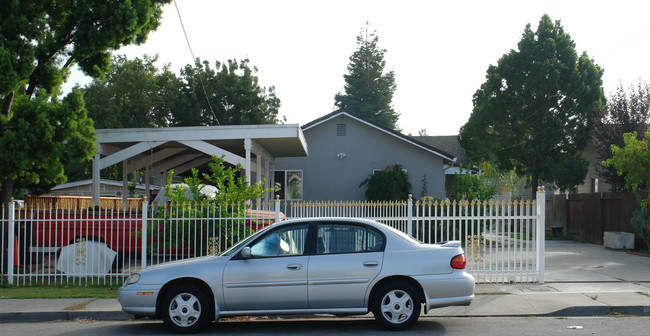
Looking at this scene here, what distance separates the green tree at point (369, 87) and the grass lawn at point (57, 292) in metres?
45.7

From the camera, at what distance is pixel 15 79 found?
13.1 metres

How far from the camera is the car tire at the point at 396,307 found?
26.7 ft

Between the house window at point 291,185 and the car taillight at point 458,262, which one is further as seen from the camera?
the house window at point 291,185

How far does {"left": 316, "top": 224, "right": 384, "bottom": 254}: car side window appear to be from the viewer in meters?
8.38

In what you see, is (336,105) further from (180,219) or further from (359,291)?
(359,291)

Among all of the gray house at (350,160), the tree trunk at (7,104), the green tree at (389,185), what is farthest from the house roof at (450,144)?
the tree trunk at (7,104)

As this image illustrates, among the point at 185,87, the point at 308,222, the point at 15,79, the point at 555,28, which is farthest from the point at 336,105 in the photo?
the point at 308,222

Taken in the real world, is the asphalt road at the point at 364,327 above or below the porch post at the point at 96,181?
below

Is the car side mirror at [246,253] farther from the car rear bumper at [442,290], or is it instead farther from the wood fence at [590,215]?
the wood fence at [590,215]

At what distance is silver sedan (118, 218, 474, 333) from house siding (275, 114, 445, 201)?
55.4 feet

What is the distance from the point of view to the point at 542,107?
30.2m

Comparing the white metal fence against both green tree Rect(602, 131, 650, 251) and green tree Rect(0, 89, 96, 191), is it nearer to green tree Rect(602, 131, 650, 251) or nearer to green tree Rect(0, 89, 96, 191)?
green tree Rect(0, 89, 96, 191)

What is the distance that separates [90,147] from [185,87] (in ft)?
85.1

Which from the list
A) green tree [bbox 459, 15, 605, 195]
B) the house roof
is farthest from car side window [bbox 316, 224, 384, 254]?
the house roof
